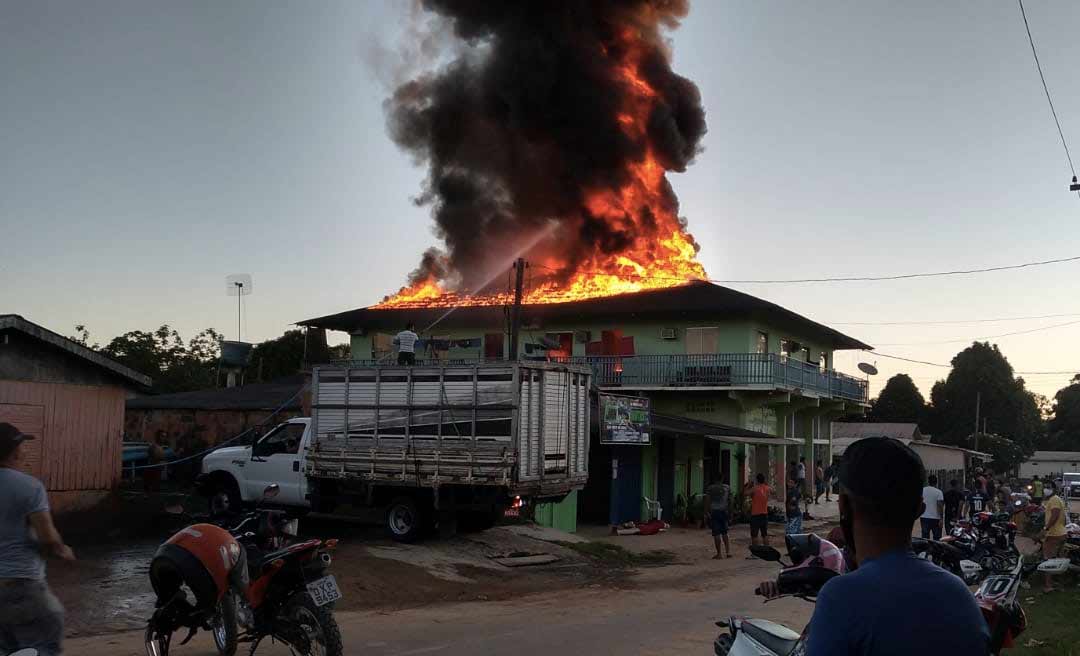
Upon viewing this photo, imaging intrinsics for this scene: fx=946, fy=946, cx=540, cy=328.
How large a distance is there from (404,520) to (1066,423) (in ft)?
294

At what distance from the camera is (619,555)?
18891mm

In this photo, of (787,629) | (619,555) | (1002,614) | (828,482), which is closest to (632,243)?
(828,482)

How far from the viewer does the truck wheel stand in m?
16.4

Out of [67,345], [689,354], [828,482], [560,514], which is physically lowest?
[828,482]

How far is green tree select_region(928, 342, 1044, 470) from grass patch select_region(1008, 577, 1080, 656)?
6145 centimetres

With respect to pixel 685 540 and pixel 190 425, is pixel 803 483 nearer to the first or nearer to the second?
pixel 685 540

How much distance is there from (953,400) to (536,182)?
1889 inches

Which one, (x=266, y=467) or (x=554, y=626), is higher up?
(x=266, y=467)

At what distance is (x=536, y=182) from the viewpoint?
123 feet

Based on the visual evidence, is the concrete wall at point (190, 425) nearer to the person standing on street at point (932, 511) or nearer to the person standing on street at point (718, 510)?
the person standing on street at point (718, 510)

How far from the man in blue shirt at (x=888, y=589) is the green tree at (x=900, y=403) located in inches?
2899

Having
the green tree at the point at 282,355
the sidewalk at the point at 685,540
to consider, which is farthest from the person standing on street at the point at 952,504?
the green tree at the point at 282,355

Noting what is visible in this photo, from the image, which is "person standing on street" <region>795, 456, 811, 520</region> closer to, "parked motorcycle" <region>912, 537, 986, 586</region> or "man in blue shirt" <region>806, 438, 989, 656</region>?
"parked motorcycle" <region>912, 537, 986, 586</region>

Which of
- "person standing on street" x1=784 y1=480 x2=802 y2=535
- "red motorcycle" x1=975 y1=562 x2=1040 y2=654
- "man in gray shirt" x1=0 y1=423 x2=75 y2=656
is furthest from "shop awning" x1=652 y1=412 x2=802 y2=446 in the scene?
"man in gray shirt" x1=0 y1=423 x2=75 y2=656
